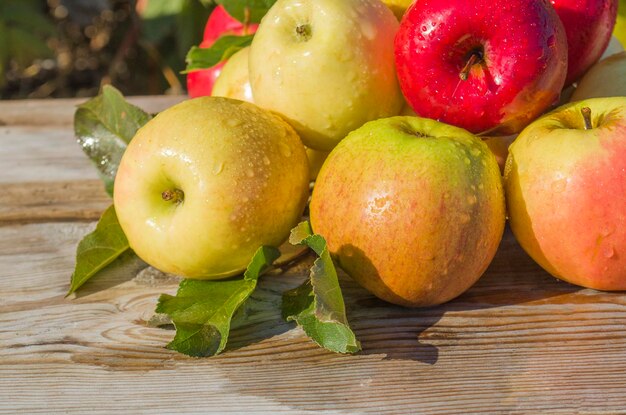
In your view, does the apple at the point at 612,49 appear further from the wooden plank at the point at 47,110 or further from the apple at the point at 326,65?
the wooden plank at the point at 47,110

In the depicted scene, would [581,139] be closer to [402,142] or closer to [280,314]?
[402,142]

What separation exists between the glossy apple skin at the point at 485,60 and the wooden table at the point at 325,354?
0.84 feet

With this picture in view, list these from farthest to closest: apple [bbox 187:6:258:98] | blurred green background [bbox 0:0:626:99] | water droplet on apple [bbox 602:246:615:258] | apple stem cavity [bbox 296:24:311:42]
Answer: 1. blurred green background [bbox 0:0:626:99]
2. apple [bbox 187:6:258:98]
3. apple stem cavity [bbox 296:24:311:42]
4. water droplet on apple [bbox 602:246:615:258]

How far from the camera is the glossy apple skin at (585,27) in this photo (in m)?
1.20

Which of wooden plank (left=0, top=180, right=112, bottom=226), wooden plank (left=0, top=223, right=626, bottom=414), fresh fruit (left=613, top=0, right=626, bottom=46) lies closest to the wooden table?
wooden plank (left=0, top=223, right=626, bottom=414)

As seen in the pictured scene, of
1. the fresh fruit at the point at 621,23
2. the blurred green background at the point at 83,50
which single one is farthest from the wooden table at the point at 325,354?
the blurred green background at the point at 83,50

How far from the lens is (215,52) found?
144 cm

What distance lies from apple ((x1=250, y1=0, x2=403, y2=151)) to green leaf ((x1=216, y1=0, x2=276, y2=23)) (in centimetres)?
27

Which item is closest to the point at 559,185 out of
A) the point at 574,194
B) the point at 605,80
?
the point at 574,194

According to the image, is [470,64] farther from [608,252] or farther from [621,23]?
[621,23]

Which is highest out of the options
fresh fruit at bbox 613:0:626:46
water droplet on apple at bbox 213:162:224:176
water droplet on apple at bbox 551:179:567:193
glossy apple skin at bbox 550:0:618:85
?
glossy apple skin at bbox 550:0:618:85

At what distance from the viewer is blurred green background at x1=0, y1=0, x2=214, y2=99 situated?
268 centimetres

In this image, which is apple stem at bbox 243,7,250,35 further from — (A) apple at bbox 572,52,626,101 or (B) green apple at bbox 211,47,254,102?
(A) apple at bbox 572,52,626,101

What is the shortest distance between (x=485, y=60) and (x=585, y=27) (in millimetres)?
235
